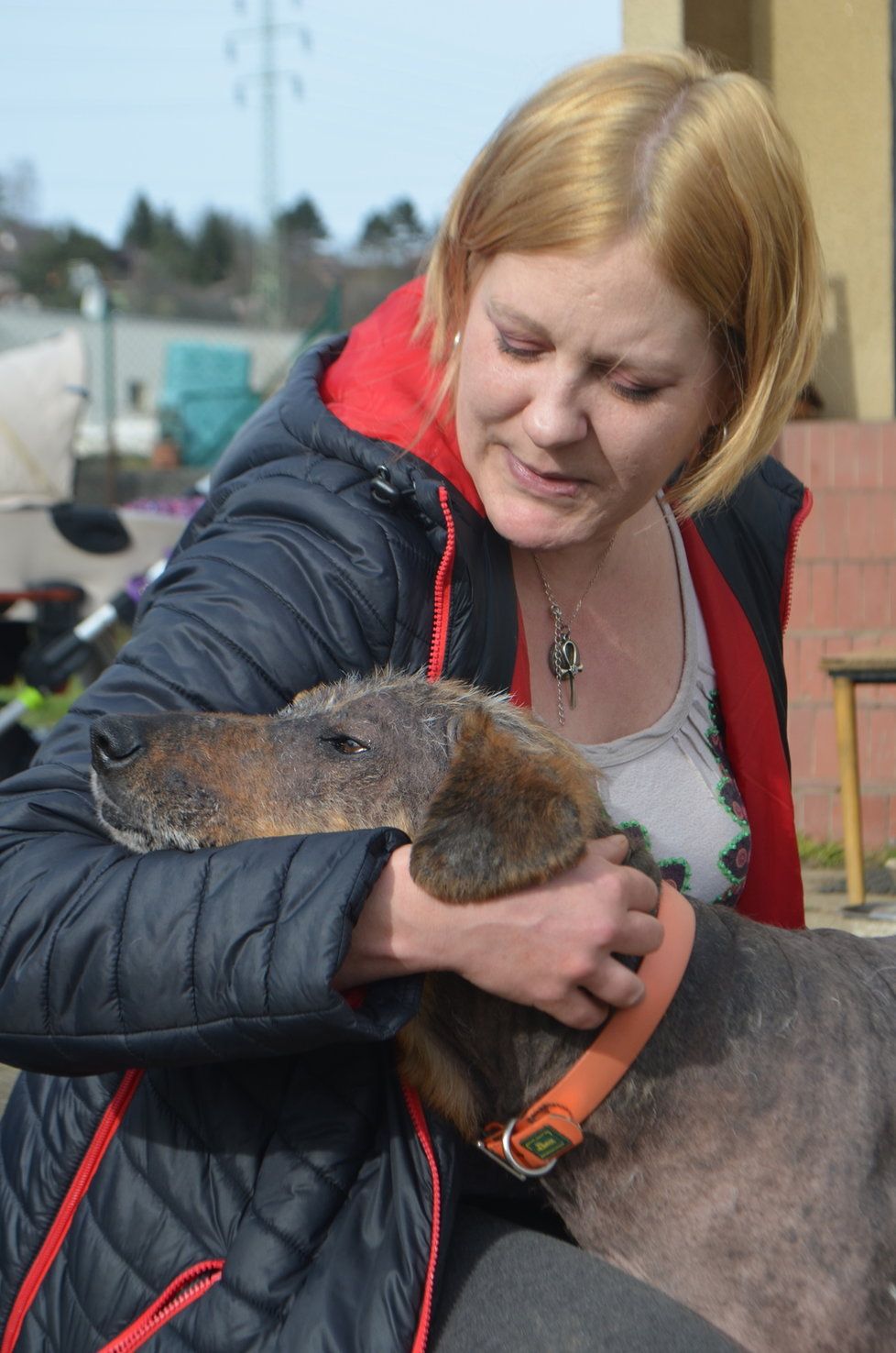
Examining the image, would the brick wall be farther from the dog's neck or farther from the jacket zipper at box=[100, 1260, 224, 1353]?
the jacket zipper at box=[100, 1260, 224, 1353]

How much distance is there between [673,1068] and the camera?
2.55 m

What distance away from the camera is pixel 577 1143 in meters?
2.47

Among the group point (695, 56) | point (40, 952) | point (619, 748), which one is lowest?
point (40, 952)

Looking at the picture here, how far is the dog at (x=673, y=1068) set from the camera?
2.46 meters

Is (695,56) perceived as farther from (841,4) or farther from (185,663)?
(841,4)

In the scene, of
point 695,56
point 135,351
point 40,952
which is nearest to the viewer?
point 40,952

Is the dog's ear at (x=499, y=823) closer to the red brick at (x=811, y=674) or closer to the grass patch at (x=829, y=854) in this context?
the grass patch at (x=829, y=854)

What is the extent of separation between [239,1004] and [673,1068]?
83 cm

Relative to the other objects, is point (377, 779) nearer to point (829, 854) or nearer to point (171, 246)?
point (829, 854)

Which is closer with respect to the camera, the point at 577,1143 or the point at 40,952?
the point at 40,952

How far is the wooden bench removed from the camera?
6359 mm

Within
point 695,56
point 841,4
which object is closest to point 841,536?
point 841,4

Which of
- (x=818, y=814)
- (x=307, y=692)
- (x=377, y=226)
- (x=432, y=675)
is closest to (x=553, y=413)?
(x=432, y=675)

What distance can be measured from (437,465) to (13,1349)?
1.69 meters
